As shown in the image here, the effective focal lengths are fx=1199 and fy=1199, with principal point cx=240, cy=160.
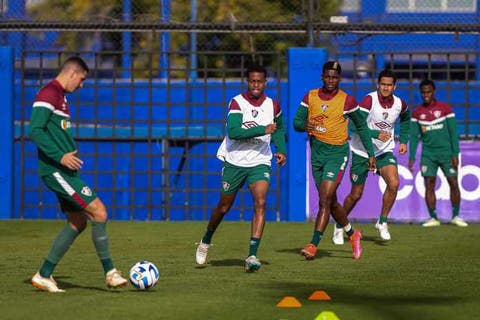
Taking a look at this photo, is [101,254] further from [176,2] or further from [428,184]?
[176,2]

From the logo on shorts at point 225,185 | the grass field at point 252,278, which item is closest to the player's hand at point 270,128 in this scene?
the logo on shorts at point 225,185

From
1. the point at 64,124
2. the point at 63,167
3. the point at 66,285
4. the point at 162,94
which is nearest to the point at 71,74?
the point at 64,124

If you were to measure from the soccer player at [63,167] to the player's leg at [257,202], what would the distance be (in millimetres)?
2208

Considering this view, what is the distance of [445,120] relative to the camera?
19375mm

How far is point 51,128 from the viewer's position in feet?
33.4

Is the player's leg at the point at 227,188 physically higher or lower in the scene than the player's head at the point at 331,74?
lower

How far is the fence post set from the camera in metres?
20.7

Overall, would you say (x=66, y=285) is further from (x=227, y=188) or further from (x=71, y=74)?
(x=227, y=188)

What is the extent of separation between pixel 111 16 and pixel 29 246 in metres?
6.81

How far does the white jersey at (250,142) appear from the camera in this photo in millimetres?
12438

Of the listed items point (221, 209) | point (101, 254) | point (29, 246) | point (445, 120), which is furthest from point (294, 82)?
point (101, 254)

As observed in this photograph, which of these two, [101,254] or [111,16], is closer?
[101,254]

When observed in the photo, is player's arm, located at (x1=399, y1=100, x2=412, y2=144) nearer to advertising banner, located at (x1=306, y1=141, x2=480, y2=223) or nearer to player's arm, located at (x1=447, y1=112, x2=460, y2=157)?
player's arm, located at (x1=447, y1=112, x2=460, y2=157)

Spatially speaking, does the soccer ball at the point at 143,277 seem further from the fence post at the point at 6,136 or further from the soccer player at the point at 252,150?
the fence post at the point at 6,136
